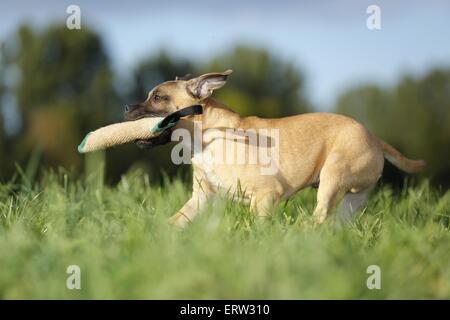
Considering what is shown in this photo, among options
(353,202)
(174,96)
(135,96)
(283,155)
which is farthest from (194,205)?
(135,96)

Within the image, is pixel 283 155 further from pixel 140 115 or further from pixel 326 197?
pixel 140 115

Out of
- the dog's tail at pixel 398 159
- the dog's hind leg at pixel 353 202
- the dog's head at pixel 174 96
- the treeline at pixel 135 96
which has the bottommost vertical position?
the treeline at pixel 135 96

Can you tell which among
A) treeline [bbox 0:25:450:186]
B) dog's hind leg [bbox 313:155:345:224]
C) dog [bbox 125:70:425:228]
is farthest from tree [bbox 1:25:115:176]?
dog's hind leg [bbox 313:155:345:224]

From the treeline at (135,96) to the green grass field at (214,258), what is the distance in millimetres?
16375

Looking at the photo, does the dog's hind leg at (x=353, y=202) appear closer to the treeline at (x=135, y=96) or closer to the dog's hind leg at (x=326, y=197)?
the dog's hind leg at (x=326, y=197)

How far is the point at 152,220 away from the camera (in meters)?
5.09

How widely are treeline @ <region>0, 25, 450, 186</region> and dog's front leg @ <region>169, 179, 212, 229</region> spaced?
48.6 feet

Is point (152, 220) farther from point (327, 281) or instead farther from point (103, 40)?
point (103, 40)

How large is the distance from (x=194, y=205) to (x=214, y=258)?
270 centimetres

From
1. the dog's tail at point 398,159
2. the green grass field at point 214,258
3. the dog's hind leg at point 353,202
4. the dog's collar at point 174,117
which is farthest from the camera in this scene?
the dog's tail at point 398,159

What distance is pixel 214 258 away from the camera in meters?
4.01

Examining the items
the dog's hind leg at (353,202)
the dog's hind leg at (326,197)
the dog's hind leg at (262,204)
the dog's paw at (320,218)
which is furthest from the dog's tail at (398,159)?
Answer: the dog's hind leg at (262,204)

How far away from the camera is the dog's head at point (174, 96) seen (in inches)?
269
